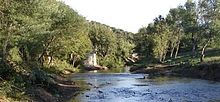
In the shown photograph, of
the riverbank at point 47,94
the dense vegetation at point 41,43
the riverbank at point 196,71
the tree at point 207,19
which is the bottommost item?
the riverbank at point 47,94

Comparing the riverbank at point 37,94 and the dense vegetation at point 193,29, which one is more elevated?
the dense vegetation at point 193,29

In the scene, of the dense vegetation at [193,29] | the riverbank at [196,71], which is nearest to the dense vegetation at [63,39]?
the dense vegetation at [193,29]

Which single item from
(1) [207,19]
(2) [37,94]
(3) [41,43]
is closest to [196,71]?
(1) [207,19]

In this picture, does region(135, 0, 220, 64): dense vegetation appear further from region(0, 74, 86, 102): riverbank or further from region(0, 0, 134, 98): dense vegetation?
region(0, 74, 86, 102): riverbank

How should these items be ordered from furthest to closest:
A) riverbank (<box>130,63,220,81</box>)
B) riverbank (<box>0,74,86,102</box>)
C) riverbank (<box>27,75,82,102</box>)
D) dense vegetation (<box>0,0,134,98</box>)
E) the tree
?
the tree, riverbank (<box>130,63,220,81</box>), dense vegetation (<box>0,0,134,98</box>), riverbank (<box>27,75,82,102</box>), riverbank (<box>0,74,86,102</box>)

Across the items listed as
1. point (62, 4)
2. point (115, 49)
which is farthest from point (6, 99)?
point (115, 49)

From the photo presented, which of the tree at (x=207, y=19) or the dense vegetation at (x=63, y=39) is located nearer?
the dense vegetation at (x=63, y=39)

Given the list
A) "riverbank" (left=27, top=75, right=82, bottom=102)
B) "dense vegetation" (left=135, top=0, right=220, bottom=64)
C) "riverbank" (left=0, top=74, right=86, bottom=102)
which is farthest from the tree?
"riverbank" (left=0, top=74, right=86, bottom=102)

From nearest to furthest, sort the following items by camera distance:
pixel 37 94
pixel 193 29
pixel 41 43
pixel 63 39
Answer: pixel 37 94 → pixel 41 43 → pixel 63 39 → pixel 193 29

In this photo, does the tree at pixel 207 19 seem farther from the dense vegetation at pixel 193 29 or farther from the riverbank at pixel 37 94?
the riverbank at pixel 37 94

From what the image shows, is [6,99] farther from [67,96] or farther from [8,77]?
[67,96]

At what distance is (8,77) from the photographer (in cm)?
3831

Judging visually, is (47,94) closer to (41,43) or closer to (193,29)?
(41,43)

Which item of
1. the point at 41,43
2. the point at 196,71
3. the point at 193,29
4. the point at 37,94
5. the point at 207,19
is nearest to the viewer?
the point at 37,94
